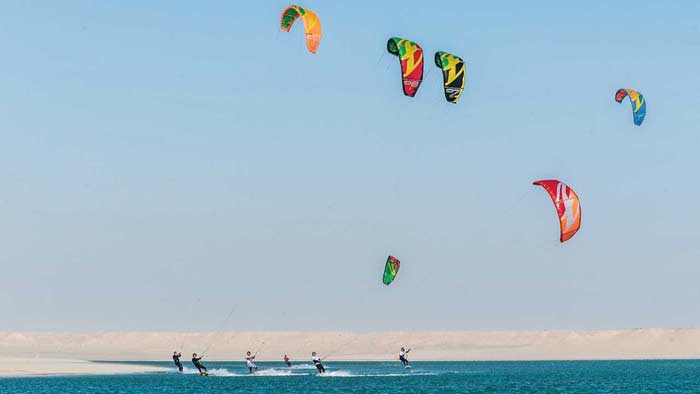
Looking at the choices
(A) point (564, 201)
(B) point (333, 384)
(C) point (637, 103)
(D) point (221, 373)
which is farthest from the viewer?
(D) point (221, 373)

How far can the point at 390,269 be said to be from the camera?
7294 centimetres

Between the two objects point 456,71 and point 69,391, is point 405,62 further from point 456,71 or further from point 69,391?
point 69,391

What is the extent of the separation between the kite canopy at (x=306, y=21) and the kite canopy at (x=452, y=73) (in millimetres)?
5439

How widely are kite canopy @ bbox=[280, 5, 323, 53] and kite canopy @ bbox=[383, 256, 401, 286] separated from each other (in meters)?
16.7

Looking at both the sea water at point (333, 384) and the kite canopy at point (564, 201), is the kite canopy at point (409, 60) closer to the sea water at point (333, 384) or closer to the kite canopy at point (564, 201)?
the kite canopy at point (564, 201)

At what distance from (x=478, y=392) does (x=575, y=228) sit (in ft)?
63.3

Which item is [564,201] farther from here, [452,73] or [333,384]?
[333,384]

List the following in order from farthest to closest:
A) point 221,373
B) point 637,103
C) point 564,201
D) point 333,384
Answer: point 221,373, point 333,384, point 637,103, point 564,201

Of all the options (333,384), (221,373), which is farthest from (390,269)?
(221,373)

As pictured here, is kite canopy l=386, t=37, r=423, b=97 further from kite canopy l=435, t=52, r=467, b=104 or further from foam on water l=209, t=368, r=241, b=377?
foam on water l=209, t=368, r=241, b=377

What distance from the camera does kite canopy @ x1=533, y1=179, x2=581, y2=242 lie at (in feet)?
188

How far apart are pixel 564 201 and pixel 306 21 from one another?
46.0 ft

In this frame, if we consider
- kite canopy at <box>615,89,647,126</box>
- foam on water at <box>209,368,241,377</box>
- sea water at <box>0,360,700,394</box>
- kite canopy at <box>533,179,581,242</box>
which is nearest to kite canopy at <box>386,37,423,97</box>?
kite canopy at <box>533,179,581,242</box>

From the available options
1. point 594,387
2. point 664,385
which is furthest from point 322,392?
point 664,385
